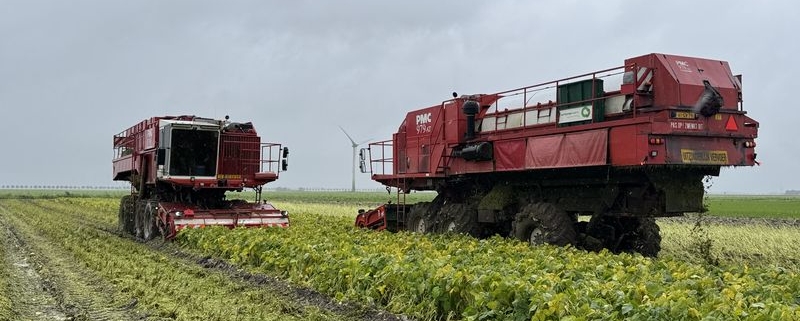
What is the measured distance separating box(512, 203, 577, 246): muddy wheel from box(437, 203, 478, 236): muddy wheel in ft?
5.87

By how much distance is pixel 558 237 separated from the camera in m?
12.4

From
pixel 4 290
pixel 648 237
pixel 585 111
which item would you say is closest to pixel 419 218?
pixel 648 237

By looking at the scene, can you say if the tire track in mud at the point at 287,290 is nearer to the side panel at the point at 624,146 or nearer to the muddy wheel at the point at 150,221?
the muddy wheel at the point at 150,221

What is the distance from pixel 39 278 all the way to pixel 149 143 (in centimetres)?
876

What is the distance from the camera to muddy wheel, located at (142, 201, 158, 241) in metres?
18.2

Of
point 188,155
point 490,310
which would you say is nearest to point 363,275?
point 490,310

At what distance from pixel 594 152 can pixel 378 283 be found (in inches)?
197

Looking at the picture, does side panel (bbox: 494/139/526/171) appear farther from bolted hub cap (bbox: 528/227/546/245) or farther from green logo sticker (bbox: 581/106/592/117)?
green logo sticker (bbox: 581/106/592/117)

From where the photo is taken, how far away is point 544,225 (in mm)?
12672

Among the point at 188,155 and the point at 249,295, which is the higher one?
the point at 188,155

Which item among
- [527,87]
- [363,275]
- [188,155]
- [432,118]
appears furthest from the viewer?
[188,155]

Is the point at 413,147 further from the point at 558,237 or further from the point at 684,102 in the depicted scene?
the point at 684,102

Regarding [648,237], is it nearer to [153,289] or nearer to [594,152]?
[594,152]

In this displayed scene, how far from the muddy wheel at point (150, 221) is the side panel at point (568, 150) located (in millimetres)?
10209
